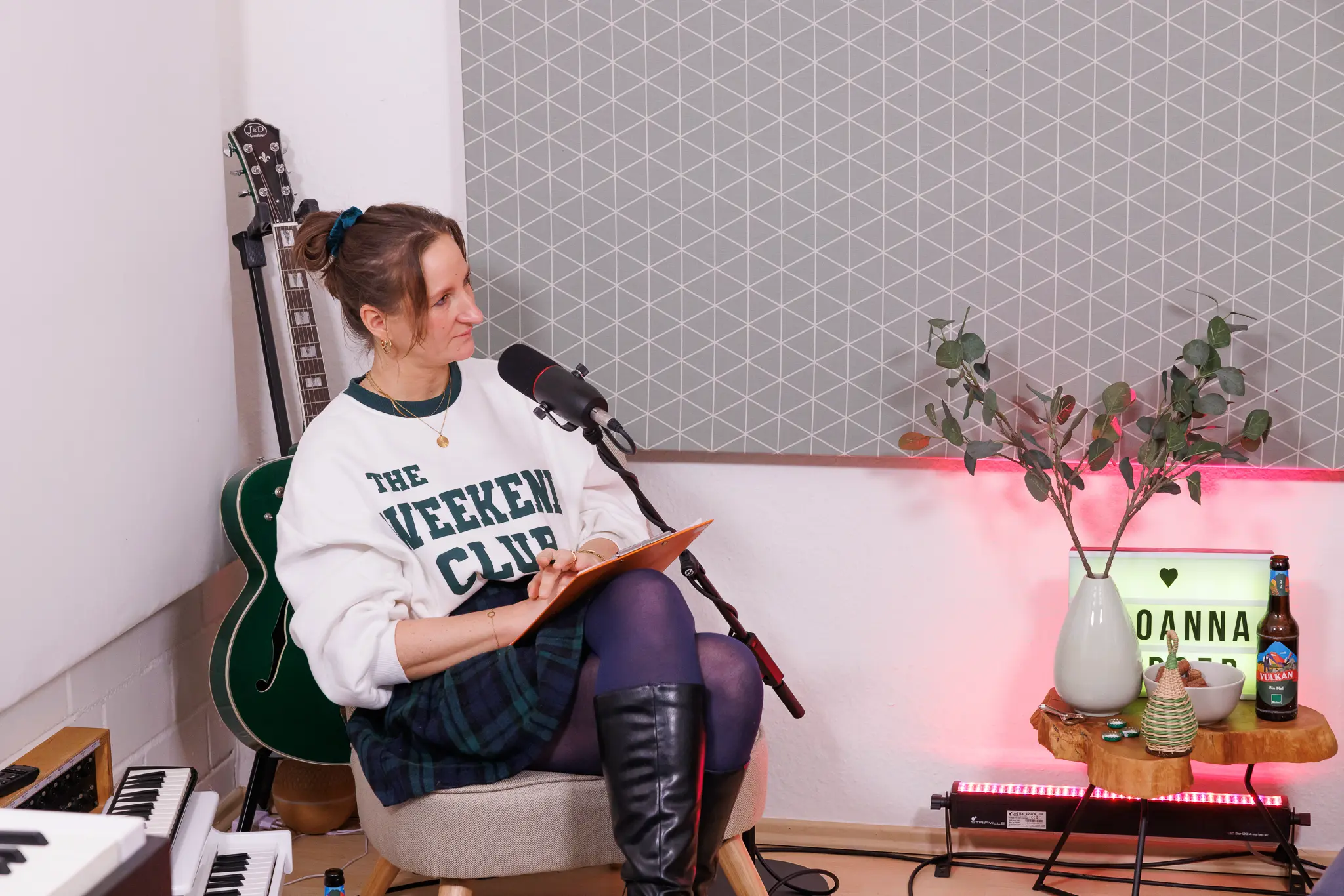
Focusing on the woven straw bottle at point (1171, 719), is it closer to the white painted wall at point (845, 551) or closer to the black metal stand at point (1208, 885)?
the black metal stand at point (1208, 885)

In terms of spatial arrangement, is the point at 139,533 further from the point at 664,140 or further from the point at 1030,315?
the point at 1030,315

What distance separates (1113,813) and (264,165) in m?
1.96

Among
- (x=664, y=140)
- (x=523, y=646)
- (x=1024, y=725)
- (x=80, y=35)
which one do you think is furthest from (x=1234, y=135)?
(x=80, y=35)

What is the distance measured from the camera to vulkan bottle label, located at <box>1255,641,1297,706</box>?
200 centimetres

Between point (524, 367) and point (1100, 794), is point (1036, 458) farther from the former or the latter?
point (524, 367)

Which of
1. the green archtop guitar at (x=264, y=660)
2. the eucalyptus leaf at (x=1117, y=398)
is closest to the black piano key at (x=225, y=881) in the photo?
the green archtop guitar at (x=264, y=660)

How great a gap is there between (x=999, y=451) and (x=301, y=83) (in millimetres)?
1495

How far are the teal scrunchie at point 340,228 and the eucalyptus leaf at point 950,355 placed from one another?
984 mm

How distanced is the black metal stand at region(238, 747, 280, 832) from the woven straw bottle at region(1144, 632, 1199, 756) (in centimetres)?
150

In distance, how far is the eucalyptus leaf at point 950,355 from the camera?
2016mm

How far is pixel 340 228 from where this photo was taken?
1.84m

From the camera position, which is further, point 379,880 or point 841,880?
point 841,880

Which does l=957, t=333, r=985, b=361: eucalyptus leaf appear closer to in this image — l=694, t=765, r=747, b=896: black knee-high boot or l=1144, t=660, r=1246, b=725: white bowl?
l=1144, t=660, r=1246, b=725: white bowl

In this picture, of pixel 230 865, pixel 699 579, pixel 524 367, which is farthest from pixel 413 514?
pixel 230 865
